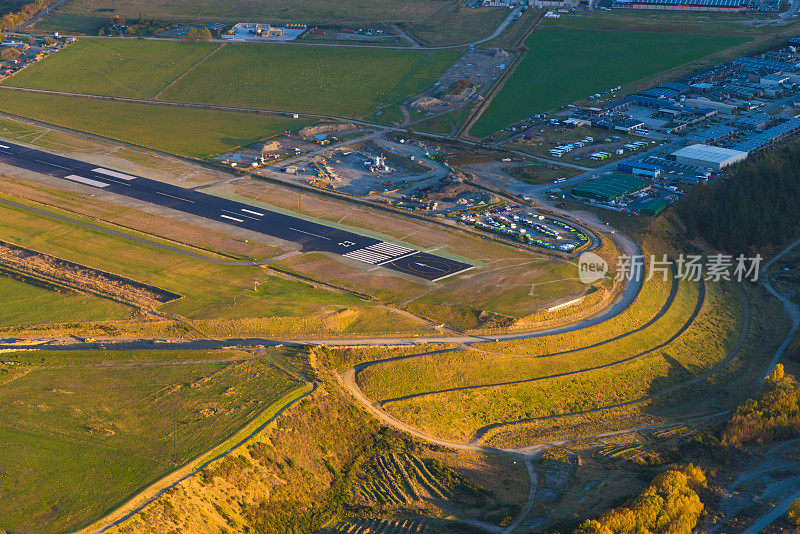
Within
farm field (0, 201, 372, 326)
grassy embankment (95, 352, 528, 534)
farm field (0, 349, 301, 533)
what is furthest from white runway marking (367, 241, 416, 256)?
grassy embankment (95, 352, 528, 534)

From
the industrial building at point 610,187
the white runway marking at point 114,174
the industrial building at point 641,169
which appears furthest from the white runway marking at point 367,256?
the industrial building at point 641,169

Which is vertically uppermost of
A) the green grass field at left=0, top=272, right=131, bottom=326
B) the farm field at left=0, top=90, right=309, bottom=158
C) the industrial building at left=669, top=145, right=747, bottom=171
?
the industrial building at left=669, top=145, right=747, bottom=171

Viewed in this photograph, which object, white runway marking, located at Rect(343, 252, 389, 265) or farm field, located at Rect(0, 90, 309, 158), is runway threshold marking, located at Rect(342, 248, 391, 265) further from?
farm field, located at Rect(0, 90, 309, 158)

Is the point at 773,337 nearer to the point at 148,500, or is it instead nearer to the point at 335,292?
the point at 335,292

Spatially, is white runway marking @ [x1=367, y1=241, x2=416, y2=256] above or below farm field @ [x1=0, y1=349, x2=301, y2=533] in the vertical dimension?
above

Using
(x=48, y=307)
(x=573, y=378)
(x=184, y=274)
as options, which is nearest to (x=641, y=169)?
(x=573, y=378)

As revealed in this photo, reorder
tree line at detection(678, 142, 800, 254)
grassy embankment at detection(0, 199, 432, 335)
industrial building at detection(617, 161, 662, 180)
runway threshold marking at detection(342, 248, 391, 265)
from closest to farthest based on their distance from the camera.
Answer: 1. grassy embankment at detection(0, 199, 432, 335)
2. runway threshold marking at detection(342, 248, 391, 265)
3. tree line at detection(678, 142, 800, 254)
4. industrial building at detection(617, 161, 662, 180)

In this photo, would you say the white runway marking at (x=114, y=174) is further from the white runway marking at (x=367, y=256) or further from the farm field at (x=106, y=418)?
the farm field at (x=106, y=418)

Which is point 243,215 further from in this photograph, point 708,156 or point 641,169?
point 708,156
